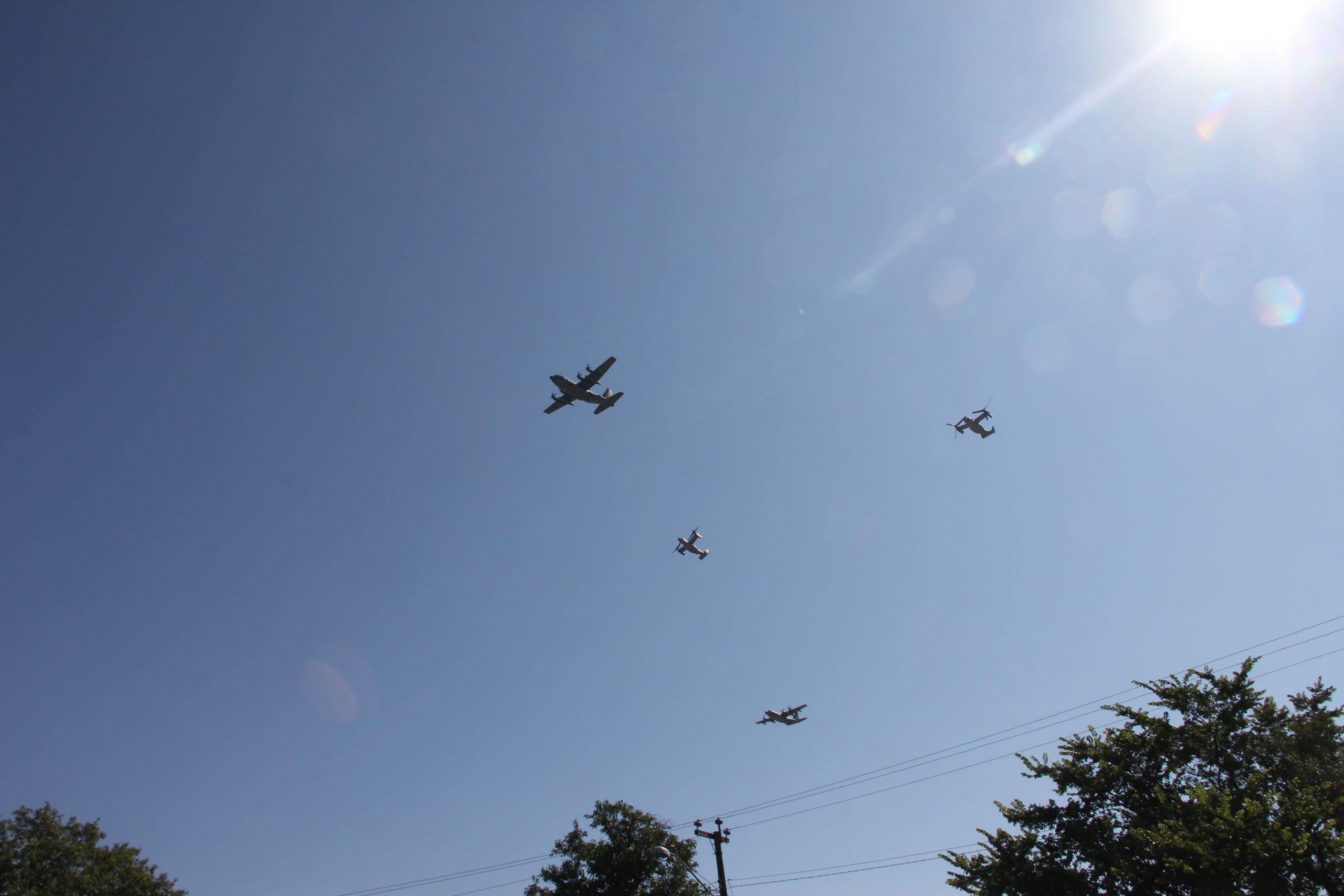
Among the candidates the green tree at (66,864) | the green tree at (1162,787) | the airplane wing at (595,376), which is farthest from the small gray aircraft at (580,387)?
the green tree at (66,864)

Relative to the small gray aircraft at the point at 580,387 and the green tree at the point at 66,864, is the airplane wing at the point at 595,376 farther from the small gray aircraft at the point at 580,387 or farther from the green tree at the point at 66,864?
the green tree at the point at 66,864

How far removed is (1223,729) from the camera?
2353 cm

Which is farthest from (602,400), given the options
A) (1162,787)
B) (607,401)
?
(1162,787)

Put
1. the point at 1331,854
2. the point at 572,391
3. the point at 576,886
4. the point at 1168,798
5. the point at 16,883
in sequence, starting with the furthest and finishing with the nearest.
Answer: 1. the point at 576,886
2. the point at 16,883
3. the point at 572,391
4. the point at 1168,798
5. the point at 1331,854

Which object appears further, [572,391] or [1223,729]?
[572,391]

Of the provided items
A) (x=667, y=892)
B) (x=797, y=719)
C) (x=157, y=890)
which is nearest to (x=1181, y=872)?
(x=797, y=719)

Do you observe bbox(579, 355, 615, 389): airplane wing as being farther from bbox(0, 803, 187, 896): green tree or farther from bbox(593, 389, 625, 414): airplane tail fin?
bbox(0, 803, 187, 896): green tree

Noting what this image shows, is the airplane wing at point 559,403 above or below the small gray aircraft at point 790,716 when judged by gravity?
above

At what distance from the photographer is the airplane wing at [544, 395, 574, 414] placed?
116 feet

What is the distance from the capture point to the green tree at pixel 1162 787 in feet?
62.3

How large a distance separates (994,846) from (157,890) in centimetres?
5544

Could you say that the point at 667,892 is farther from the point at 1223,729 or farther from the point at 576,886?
the point at 1223,729

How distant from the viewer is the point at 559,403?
35.8 m

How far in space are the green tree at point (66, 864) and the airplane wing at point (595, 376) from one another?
4680 centimetres
